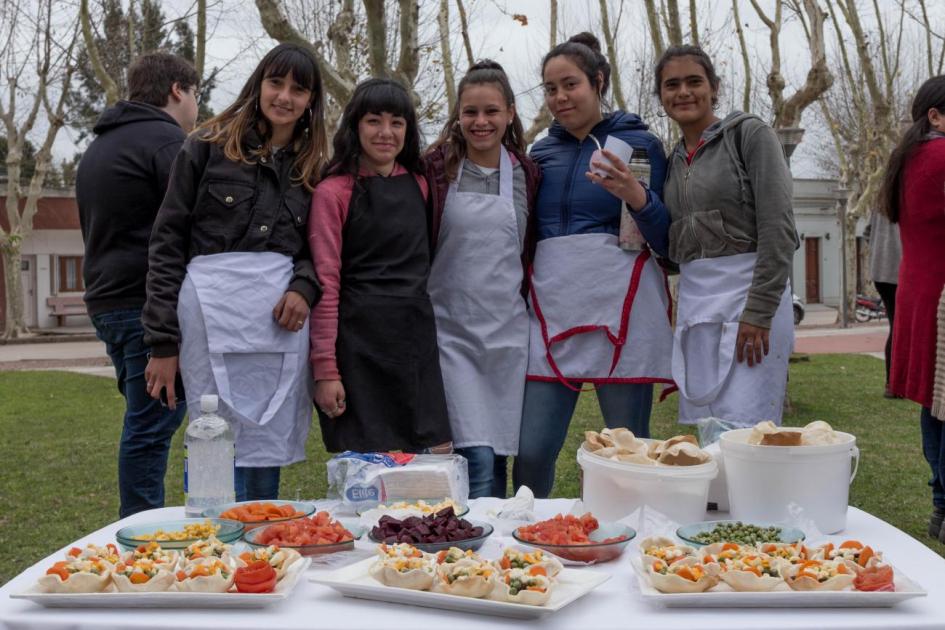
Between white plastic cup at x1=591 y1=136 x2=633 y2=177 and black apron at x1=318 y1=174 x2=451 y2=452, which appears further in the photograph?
white plastic cup at x1=591 y1=136 x2=633 y2=177

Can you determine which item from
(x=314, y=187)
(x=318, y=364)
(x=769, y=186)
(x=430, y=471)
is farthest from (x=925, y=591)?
(x=314, y=187)

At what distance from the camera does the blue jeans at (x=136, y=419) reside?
3656 millimetres

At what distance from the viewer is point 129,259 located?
368 centimetres

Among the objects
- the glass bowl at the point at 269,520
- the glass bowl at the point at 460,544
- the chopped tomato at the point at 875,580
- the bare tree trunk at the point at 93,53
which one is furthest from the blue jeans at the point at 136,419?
the bare tree trunk at the point at 93,53

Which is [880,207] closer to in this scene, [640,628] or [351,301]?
[351,301]

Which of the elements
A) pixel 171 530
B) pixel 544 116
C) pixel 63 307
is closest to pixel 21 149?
pixel 63 307

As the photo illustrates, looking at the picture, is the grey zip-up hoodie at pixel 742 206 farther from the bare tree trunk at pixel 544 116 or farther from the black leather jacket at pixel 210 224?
the bare tree trunk at pixel 544 116

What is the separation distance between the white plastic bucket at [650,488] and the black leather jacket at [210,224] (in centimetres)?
114

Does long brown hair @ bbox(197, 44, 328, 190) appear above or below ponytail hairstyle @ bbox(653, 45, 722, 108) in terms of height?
below

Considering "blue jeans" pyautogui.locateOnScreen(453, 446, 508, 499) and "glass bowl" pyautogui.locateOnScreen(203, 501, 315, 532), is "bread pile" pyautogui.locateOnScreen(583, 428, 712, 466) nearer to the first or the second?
"glass bowl" pyautogui.locateOnScreen(203, 501, 315, 532)

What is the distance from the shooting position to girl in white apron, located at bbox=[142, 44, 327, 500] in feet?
9.36

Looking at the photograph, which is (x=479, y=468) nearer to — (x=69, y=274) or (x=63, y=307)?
(x=63, y=307)

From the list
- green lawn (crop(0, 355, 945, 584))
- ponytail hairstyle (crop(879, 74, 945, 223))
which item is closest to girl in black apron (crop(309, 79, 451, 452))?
green lawn (crop(0, 355, 945, 584))

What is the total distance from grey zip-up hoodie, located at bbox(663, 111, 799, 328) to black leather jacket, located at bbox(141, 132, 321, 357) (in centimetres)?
119
